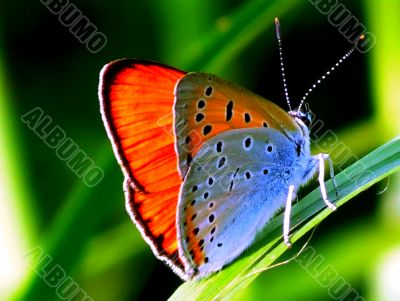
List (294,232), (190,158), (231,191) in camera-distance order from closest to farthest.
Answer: (294,232), (190,158), (231,191)

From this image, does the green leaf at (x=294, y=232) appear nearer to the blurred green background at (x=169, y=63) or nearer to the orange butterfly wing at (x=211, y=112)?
the orange butterfly wing at (x=211, y=112)

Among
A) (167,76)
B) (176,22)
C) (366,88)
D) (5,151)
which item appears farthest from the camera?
(366,88)

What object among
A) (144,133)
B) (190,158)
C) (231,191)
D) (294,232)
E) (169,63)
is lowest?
(294,232)

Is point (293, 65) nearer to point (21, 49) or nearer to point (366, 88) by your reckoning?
point (366, 88)

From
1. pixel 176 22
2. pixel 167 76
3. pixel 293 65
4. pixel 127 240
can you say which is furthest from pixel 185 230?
pixel 293 65

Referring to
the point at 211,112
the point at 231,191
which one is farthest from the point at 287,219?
the point at 211,112

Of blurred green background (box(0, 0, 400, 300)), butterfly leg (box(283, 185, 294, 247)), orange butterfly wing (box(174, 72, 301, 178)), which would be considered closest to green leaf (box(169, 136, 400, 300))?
butterfly leg (box(283, 185, 294, 247))

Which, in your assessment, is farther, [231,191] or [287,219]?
[231,191]

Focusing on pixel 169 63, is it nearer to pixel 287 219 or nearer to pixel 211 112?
pixel 211 112
